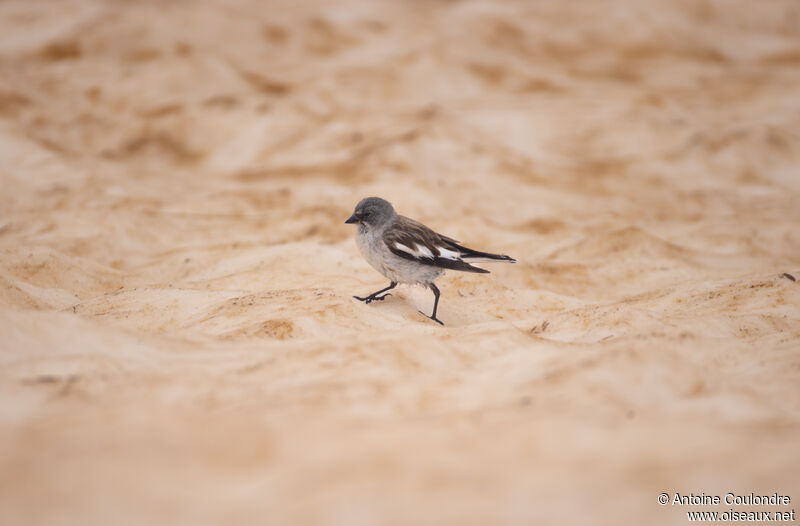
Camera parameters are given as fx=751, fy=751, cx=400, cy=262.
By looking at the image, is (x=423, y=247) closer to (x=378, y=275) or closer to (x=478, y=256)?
(x=478, y=256)

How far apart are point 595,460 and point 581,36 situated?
13040 mm

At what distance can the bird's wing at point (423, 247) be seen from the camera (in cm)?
559

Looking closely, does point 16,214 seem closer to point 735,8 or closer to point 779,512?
point 779,512

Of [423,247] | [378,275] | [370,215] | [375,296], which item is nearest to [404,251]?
[423,247]

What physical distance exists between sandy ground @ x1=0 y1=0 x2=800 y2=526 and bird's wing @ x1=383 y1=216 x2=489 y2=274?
49 cm

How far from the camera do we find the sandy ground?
2877 mm

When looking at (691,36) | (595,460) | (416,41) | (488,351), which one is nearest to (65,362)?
(488,351)

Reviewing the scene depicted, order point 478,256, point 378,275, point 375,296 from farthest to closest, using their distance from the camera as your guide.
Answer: point 378,275
point 375,296
point 478,256

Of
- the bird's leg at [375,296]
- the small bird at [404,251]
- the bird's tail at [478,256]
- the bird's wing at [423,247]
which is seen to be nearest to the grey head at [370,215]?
the small bird at [404,251]

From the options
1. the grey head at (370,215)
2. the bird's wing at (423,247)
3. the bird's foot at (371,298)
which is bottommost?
the bird's foot at (371,298)

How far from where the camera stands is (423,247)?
5641 millimetres

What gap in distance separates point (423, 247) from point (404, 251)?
0.52ft

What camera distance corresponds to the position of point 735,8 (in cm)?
1620

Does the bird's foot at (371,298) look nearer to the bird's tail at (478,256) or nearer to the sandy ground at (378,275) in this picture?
the sandy ground at (378,275)
